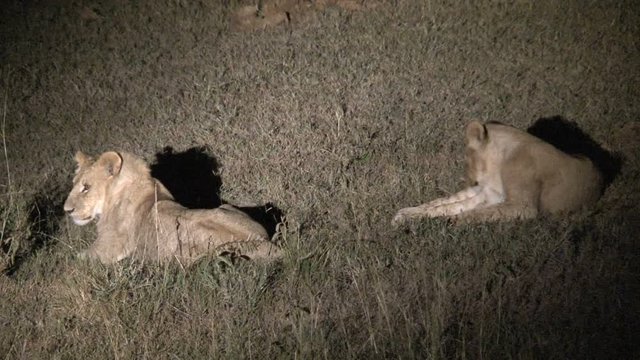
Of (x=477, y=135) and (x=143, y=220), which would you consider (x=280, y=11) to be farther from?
(x=143, y=220)

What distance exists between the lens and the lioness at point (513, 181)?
5801 millimetres

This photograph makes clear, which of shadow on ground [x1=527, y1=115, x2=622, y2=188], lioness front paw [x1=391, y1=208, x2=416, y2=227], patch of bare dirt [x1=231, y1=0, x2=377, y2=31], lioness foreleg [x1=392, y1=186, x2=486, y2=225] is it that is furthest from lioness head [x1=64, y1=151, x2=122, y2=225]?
patch of bare dirt [x1=231, y1=0, x2=377, y2=31]

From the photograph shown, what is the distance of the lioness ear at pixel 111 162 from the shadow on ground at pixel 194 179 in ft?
4.51

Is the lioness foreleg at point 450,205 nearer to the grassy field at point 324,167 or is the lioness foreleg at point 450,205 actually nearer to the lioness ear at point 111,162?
the grassy field at point 324,167

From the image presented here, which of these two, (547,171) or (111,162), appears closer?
(111,162)

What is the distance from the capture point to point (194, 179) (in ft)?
24.7

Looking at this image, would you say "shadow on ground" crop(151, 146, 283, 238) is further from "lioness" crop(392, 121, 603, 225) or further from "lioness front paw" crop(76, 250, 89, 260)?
"lioness front paw" crop(76, 250, 89, 260)

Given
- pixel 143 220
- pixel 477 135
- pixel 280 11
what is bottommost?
pixel 143 220

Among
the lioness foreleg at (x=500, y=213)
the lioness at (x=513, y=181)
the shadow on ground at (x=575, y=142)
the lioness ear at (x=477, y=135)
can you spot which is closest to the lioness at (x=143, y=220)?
the lioness at (x=513, y=181)

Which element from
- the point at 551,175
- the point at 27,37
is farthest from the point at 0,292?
the point at 27,37

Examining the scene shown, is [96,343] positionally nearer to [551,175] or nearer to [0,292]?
[0,292]

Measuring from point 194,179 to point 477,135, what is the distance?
3126 millimetres

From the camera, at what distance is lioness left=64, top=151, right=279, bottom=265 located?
4926mm

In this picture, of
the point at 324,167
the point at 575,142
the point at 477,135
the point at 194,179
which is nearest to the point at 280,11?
the point at 194,179
